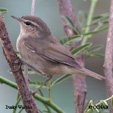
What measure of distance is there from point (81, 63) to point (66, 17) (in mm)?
279

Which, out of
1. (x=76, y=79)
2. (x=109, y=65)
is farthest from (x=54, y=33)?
(x=109, y=65)

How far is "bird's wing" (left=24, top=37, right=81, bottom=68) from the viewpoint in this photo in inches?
92.0

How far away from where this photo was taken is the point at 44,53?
251 cm

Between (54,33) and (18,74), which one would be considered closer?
(18,74)

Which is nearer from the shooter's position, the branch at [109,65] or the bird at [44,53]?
the branch at [109,65]

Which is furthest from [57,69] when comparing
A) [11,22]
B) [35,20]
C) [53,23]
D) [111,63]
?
[53,23]

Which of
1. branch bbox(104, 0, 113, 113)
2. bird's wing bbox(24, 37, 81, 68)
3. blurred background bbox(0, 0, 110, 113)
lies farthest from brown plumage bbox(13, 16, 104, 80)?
blurred background bbox(0, 0, 110, 113)

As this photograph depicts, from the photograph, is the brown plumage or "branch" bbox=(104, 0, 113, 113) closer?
"branch" bbox=(104, 0, 113, 113)

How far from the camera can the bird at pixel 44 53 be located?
2.27m

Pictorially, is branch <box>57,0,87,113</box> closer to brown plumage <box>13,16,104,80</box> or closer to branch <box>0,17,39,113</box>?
brown plumage <box>13,16,104,80</box>

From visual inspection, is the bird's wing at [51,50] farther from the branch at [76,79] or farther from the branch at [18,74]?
the branch at [18,74]

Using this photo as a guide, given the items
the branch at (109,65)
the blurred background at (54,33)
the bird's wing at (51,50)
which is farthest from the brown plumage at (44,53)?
the blurred background at (54,33)

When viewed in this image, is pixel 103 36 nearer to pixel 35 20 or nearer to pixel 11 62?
pixel 35 20

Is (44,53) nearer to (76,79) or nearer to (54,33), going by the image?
(76,79)
